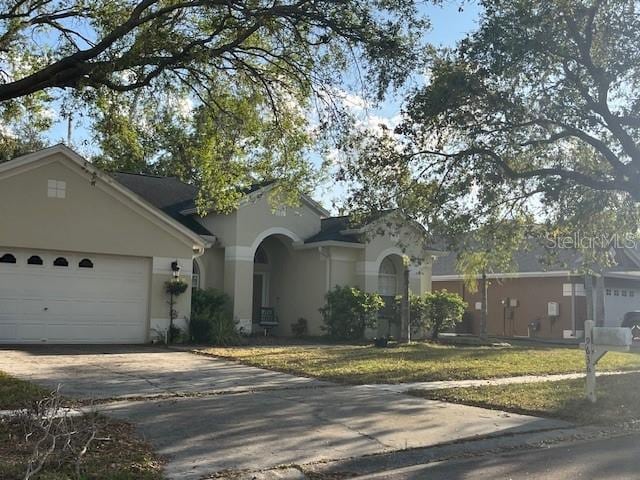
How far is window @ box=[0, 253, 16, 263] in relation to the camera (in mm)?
17302

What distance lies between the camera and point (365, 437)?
805 cm

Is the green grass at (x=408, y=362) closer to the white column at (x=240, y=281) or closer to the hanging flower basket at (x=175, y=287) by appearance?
the hanging flower basket at (x=175, y=287)

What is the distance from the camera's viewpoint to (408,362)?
16016 millimetres

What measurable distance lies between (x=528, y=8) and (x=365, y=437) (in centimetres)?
839

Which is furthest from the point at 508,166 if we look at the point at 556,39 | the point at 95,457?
the point at 95,457

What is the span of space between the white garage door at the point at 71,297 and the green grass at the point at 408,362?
2968 millimetres

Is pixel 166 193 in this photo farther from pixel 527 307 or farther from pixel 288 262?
pixel 527 307

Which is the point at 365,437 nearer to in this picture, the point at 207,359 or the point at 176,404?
the point at 176,404

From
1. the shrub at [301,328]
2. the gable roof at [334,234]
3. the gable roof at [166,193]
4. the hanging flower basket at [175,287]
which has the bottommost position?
the shrub at [301,328]

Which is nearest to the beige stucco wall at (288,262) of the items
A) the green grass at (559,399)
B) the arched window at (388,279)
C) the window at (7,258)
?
the arched window at (388,279)

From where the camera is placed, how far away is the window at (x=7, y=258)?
17302 millimetres

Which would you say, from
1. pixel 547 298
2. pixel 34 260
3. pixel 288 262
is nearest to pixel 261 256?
pixel 288 262

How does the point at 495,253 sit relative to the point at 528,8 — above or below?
below

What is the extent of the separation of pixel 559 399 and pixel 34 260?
13467mm
